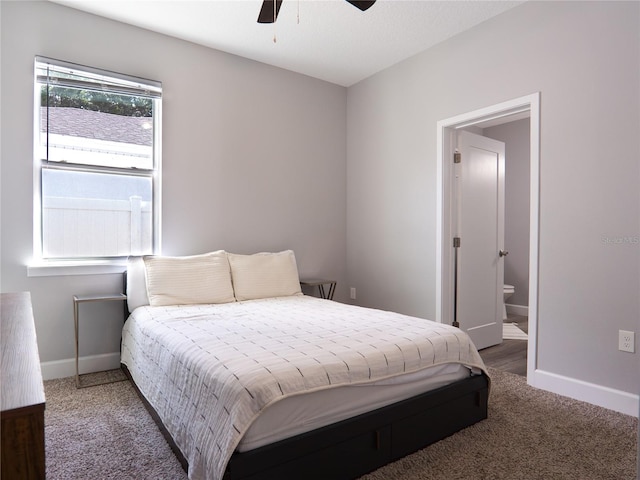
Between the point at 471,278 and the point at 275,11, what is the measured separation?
281 centimetres

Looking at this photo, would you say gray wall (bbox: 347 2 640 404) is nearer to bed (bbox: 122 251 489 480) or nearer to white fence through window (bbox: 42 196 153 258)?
bed (bbox: 122 251 489 480)

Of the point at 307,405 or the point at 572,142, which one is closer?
the point at 307,405

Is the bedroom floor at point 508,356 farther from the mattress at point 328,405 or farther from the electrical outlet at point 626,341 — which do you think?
the mattress at point 328,405

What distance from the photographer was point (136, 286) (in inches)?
118

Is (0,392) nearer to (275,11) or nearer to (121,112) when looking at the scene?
(275,11)

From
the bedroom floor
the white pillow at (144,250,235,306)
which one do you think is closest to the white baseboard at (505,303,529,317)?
the bedroom floor

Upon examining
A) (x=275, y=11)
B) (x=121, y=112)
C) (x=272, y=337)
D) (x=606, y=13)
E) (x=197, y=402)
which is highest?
(x=606, y=13)

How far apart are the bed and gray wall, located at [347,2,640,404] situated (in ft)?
2.92

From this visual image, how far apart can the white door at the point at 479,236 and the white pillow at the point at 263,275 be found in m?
1.55

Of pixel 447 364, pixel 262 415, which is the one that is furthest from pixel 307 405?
pixel 447 364

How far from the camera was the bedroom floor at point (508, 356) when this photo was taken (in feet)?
10.8

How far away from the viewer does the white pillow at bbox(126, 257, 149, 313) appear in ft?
9.78

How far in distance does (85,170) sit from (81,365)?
1506 millimetres

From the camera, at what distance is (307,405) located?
1599 mm
